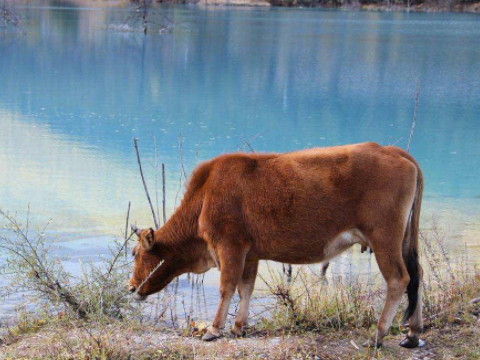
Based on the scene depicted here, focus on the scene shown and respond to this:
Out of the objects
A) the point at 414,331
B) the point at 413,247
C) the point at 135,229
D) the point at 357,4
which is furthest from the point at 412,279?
the point at 357,4

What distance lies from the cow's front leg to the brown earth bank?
111 mm

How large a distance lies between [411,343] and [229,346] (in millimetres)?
1380

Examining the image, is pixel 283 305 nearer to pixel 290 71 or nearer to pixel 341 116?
pixel 341 116

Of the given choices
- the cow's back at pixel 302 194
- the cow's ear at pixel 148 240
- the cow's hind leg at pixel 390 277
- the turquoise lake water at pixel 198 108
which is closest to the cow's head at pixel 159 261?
the cow's ear at pixel 148 240

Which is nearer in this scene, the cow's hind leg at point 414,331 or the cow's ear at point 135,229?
the cow's hind leg at point 414,331

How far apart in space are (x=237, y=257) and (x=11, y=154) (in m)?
13.0

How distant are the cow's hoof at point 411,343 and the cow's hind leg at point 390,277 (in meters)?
0.18

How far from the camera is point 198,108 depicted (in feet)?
79.9

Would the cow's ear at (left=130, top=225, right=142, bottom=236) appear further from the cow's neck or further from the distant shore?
the distant shore

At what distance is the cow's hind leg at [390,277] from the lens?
5664 mm

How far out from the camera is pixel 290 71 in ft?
110

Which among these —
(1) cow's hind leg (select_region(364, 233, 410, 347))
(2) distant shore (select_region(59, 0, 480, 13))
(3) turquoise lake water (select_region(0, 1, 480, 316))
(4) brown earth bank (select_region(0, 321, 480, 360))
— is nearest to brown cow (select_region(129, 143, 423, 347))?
(1) cow's hind leg (select_region(364, 233, 410, 347))

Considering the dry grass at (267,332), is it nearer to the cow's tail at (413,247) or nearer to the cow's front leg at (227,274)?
the cow's front leg at (227,274)

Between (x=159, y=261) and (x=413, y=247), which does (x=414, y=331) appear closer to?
(x=413, y=247)
